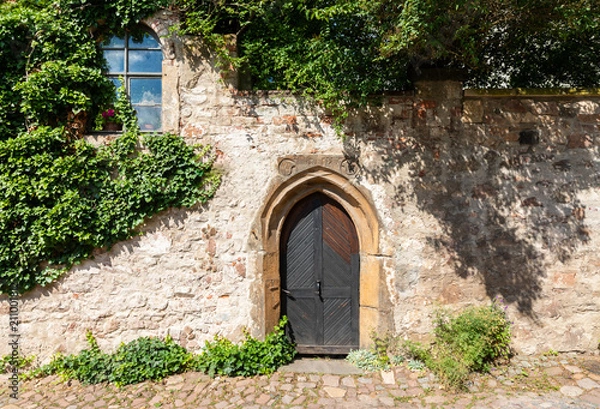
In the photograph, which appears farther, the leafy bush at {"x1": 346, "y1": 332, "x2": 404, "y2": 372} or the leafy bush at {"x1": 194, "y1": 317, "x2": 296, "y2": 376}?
the leafy bush at {"x1": 346, "y1": 332, "x2": 404, "y2": 372}

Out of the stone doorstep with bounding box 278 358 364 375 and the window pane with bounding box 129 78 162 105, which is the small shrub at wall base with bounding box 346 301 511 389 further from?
the window pane with bounding box 129 78 162 105

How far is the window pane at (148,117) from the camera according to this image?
476cm

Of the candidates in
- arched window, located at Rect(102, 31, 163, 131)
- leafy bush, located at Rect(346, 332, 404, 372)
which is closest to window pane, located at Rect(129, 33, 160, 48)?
arched window, located at Rect(102, 31, 163, 131)

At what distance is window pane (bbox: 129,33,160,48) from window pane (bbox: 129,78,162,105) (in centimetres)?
43

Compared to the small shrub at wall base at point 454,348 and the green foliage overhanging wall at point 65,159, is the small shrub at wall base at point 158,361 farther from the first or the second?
the small shrub at wall base at point 454,348

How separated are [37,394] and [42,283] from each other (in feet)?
4.09

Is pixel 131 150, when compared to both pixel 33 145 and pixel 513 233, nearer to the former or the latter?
pixel 33 145

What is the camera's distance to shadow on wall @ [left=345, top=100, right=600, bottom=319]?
461 centimetres

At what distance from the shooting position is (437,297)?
15.2 ft

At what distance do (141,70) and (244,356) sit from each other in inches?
151

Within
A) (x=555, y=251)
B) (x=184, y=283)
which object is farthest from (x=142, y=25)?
(x=555, y=251)

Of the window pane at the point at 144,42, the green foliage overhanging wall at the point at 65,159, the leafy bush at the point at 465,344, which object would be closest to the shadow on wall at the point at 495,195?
the leafy bush at the point at 465,344

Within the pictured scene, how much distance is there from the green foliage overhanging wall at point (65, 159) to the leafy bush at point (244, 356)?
178 centimetres

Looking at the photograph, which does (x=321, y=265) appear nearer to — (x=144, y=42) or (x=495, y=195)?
(x=495, y=195)
